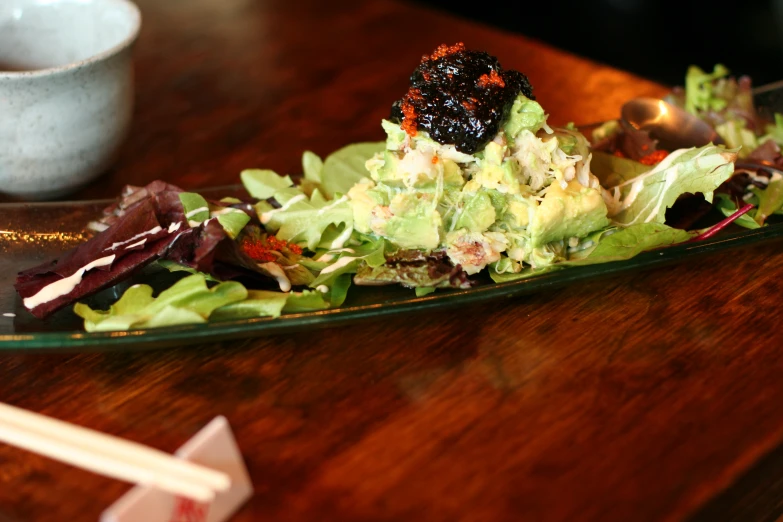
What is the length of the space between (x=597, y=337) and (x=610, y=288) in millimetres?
125

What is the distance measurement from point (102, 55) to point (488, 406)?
0.86 meters

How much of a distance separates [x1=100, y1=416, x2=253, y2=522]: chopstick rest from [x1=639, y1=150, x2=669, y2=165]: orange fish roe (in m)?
0.88

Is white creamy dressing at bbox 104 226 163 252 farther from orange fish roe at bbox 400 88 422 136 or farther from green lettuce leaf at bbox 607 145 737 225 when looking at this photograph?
green lettuce leaf at bbox 607 145 737 225

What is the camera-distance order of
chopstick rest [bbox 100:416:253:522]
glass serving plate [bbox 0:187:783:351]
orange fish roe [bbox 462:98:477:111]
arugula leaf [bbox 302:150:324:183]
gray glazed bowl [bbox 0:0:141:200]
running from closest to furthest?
chopstick rest [bbox 100:416:253:522] → glass serving plate [bbox 0:187:783:351] → orange fish roe [bbox 462:98:477:111] → gray glazed bowl [bbox 0:0:141:200] → arugula leaf [bbox 302:150:324:183]

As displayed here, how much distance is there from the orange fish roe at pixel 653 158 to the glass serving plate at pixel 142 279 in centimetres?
20

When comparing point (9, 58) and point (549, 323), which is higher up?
point (9, 58)

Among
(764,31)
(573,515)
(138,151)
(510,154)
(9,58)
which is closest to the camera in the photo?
(573,515)

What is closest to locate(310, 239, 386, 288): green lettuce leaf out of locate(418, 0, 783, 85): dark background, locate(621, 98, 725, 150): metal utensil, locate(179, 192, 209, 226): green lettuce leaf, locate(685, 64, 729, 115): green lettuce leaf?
locate(179, 192, 209, 226): green lettuce leaf

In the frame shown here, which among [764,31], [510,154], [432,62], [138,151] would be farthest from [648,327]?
[764,31]

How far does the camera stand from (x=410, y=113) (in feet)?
3.68

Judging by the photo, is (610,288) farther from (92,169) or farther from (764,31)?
(764,31)

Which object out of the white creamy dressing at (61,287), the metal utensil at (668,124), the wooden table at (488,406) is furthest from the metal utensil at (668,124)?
the white creamy dressing at (61,287)

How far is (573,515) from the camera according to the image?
83 cm

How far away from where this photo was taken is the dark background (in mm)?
3668
